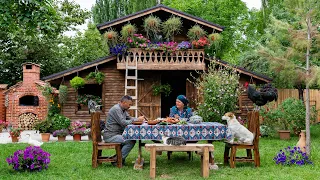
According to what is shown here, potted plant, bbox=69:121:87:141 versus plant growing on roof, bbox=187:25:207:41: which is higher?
plant growing on roof, bbox=187:25:207:41

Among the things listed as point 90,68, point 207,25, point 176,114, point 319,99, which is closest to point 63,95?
point 90,68

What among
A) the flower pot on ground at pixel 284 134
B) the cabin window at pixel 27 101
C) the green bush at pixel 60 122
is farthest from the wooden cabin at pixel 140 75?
the cabin window at pixel 27 101

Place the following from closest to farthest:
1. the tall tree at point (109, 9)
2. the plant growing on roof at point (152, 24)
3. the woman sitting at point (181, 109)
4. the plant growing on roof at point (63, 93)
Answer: the woman sitting at point (181, 109) < the plant growing on roof at point (152, 24) < the plant growing on roof at point (63, 93) < the tall tree at point (109, 9)

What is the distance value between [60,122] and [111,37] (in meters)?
4.20

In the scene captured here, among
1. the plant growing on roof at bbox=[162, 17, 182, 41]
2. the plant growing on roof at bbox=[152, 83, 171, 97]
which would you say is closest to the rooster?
the plant growing on roof at bbox=[162, 17, 182, 41]

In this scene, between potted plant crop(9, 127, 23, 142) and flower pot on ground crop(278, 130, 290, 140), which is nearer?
potted plant crop(9, 127, 23, 142)

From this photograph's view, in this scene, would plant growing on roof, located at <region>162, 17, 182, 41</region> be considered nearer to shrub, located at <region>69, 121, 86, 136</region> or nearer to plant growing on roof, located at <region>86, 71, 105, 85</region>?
plant growing on roof, located at <region>86, 71, 105, 85</region>

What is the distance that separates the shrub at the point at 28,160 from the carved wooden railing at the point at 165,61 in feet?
28.3

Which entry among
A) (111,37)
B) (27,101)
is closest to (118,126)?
(111,37)

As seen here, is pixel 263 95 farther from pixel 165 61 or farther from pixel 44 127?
pixel 44 127

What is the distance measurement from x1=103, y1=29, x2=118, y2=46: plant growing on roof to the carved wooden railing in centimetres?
78

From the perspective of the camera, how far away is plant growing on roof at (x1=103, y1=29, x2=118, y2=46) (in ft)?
53.3

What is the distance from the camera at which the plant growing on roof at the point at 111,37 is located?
16250mm

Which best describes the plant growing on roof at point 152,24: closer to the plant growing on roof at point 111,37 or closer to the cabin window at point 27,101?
the plant growing on roof at point 111,37
